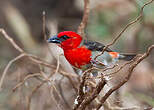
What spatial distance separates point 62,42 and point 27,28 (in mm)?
3013

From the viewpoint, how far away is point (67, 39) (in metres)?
2.38

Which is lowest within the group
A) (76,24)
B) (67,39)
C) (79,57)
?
(76,24)

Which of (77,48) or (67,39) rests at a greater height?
(67,39)

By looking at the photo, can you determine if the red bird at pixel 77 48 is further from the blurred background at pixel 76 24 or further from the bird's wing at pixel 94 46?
the blurred background at pixel 76 24

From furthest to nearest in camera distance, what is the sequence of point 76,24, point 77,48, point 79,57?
point 76,24 < point 77,48 < point 79,57

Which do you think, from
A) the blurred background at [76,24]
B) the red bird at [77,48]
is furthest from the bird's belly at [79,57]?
the blurred background at [76,24]

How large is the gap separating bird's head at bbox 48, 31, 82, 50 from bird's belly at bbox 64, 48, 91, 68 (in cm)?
5

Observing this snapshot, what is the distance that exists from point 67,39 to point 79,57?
6.5 inches

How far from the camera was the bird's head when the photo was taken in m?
2.31

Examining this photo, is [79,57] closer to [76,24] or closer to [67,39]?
[67,39]

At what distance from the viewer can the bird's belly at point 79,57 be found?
7.56 feet

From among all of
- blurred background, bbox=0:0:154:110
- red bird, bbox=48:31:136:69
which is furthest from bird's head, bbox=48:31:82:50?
blurred background, bbox=0:0:154:110

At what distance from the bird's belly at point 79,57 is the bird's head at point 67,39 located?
45 mm

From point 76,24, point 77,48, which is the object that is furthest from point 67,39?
point 76,24
